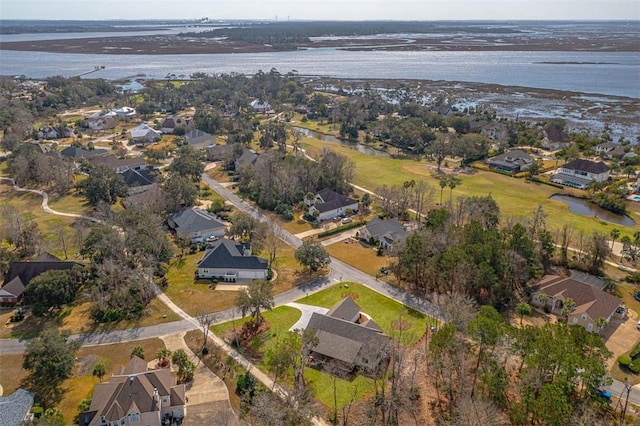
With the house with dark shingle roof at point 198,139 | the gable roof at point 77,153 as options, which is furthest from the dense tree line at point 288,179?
the gable roof at point 77,153

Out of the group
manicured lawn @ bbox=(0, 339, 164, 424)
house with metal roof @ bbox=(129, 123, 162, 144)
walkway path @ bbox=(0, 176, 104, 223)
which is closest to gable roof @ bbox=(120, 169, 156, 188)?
walkway path @ bbox=(0, 176, 104, 223)

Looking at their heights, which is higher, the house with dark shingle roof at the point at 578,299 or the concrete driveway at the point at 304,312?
the house with dark shingle roof at the point at 578,299

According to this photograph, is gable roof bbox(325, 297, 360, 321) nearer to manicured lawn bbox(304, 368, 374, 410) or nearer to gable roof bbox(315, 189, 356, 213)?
manicured lawn bbox(304, 368, 374, 410)

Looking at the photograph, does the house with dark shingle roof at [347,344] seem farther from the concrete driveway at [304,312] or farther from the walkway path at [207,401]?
the walkway path at [207,401]

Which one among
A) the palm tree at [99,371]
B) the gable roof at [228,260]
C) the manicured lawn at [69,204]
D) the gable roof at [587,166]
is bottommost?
the manicured lawn at [69,204]

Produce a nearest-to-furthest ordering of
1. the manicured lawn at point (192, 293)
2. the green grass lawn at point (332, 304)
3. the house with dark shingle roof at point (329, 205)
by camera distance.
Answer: the green grass lawn at point (332, 304) < the manicured lawn at point (192, 293) < the house with dark shingle roof at point (329, 205)

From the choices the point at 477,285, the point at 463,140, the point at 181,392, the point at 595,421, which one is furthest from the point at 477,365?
the point at 463,140
